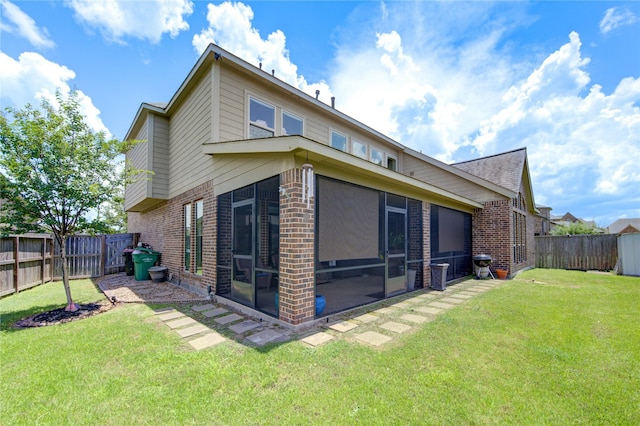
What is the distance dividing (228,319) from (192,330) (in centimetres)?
64

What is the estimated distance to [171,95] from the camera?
8.10m

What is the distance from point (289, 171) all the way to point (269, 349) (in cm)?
256

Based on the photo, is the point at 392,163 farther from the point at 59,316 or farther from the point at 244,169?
the point at 59,316

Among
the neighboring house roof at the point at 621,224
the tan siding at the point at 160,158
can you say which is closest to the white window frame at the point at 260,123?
the tan siding at the point at 160,158

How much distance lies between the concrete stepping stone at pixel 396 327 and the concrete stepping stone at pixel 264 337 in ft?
5.60

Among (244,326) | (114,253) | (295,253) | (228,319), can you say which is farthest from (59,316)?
(114,253)

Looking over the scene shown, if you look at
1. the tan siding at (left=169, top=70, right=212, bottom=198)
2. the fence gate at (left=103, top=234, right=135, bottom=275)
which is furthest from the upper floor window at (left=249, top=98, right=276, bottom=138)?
the fence gate at (left=103, top=234, right=135, bottom=275)

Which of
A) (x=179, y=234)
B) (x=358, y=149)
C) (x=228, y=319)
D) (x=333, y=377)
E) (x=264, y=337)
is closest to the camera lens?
(x=333, y=377)

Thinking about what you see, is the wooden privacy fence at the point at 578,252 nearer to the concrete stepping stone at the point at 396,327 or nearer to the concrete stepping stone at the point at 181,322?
the concrete stepping stone at the point at 396,327

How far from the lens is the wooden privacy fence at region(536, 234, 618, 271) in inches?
476

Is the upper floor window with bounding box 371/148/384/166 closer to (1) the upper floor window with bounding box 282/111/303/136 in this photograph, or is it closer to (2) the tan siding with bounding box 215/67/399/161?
(2) the tan siding with bounding box 215/67/399/161

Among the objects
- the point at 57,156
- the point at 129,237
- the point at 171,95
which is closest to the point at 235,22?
the point at 171,95

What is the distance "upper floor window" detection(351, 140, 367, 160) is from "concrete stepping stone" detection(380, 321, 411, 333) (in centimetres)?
711

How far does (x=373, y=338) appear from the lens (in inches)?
150
